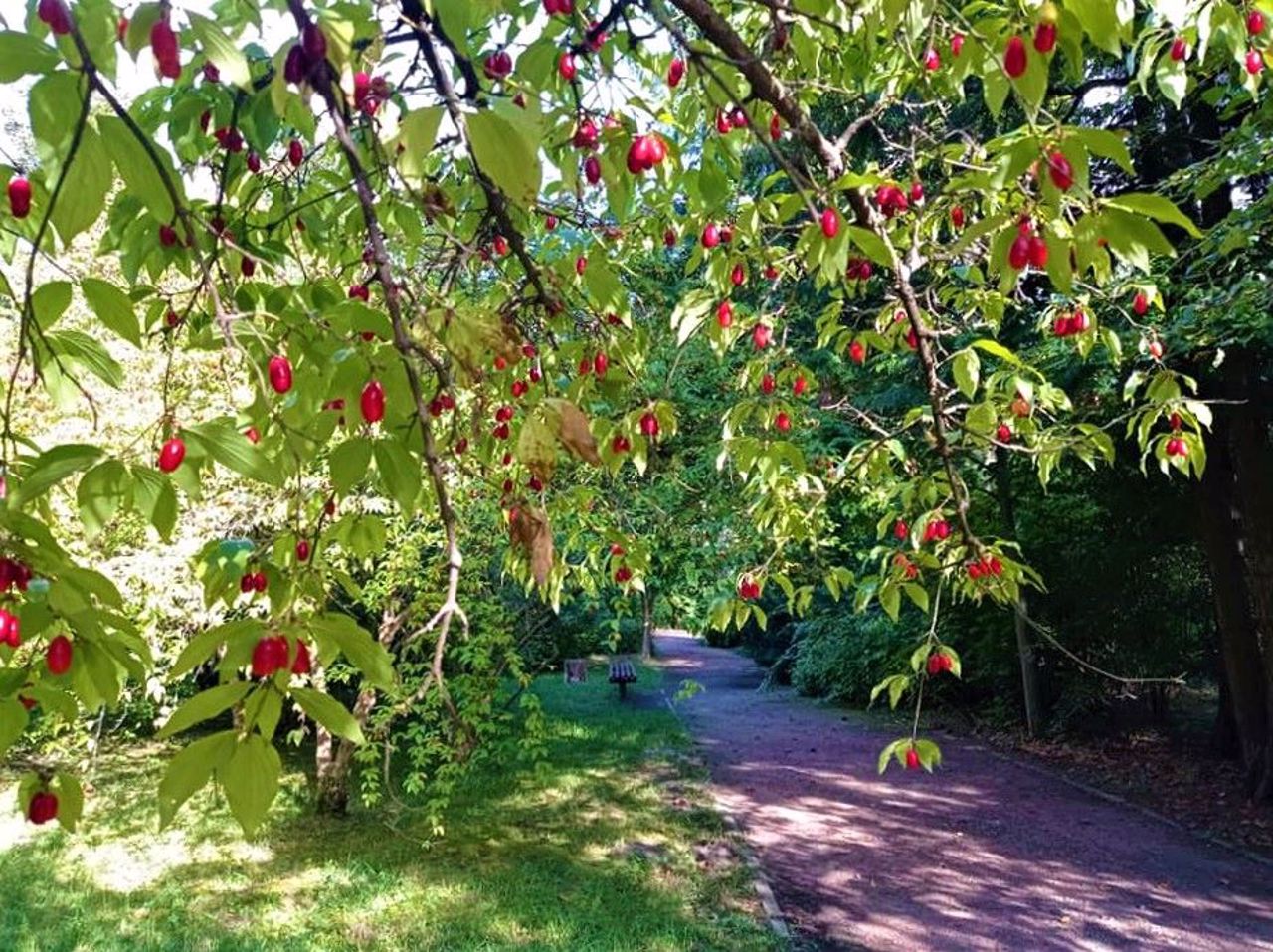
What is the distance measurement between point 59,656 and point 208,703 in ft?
1.45

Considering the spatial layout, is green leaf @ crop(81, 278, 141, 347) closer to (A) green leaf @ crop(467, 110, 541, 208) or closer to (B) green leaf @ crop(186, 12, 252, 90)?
(B) green leaf @ crop(186, 12, 252, 90)

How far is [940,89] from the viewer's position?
2.91 m

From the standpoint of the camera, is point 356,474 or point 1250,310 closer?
point 356,474

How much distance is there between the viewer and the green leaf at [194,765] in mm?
913

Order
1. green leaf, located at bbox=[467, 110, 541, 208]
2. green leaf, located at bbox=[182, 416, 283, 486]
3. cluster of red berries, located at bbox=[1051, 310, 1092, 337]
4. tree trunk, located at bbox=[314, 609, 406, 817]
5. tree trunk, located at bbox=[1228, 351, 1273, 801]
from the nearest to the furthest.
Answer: green leaf, located at bbox=[467, 110, 541, 208] < green leaf, located at bbox=[182, 416, 283, 486] < cluster of red berries, located at bbox=[1051, 310, 1092, 337] < tree trunk, located at bbox=[1228, 351, 1273, 801] < tree trunk, located at bbox=[314, 609, 406, 817]

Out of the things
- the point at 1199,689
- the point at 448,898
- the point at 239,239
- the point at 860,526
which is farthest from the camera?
the point at 1199,689

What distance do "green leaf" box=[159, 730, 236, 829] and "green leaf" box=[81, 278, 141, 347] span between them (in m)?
0.71

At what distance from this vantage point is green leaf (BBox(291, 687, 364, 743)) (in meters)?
0.95

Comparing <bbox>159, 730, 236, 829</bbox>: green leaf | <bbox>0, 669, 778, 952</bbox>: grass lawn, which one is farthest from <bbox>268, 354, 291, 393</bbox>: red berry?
<bbox>0, 669, 778, 952</bbox>: grass lawn

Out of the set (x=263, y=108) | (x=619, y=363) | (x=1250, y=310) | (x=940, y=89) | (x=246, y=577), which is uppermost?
(x=1250, y=310)

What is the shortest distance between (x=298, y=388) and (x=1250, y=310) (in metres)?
5.58

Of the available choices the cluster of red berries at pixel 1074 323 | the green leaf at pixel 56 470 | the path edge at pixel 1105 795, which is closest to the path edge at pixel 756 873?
the path edge at pixel 1105 795

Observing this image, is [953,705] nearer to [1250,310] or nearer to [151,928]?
[1250,310]

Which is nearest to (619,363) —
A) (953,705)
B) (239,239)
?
(239,239)
